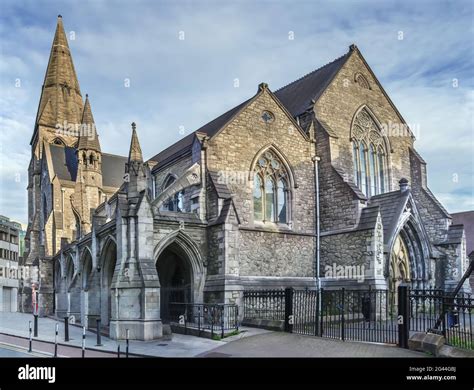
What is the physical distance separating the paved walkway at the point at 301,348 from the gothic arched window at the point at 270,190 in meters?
7.88

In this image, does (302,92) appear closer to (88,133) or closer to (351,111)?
(351,111)

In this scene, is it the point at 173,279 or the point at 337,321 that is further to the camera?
the point at 173,279

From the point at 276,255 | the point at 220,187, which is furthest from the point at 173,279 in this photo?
the point at 220,187

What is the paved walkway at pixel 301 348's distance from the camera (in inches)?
464

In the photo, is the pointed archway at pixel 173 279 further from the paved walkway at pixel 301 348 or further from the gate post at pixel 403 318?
the gate post at pixel 403 318

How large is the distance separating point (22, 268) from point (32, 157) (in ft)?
54.6

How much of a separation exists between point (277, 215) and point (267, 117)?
14.1ft

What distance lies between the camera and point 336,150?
2309cm

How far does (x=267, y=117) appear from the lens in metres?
22.1

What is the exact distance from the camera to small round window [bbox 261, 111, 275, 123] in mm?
21984

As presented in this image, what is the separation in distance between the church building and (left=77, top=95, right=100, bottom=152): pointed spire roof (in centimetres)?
1693

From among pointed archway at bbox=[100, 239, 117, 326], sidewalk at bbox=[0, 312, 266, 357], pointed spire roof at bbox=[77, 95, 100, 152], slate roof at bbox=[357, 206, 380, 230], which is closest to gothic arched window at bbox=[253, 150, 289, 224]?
slate roof at bbox=[357, 206, 380, 230]
